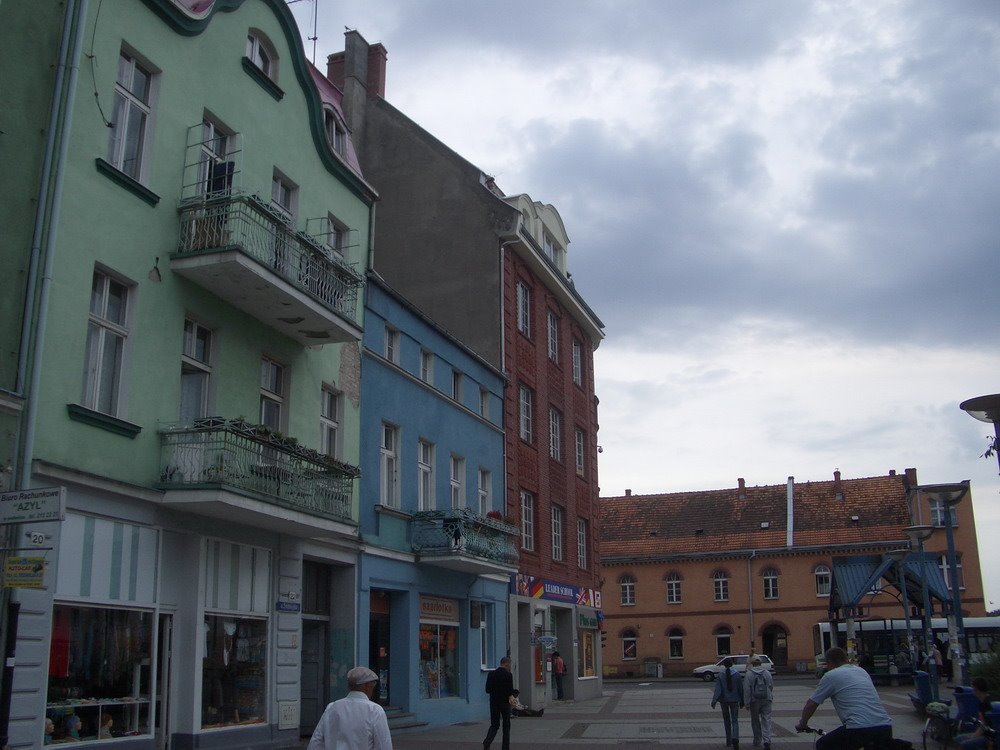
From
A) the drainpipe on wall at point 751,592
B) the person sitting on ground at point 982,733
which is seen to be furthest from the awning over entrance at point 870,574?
the drainpipe on wall at point 751,592

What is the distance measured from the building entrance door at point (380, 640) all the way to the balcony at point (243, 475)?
5.15 metres

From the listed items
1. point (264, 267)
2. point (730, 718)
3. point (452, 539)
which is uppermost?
point (264, 267)

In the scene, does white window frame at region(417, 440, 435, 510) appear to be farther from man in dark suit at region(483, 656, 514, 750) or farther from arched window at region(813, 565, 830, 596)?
arched window at region(813, 565, 830, 596)

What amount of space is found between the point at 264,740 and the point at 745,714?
14381 mm

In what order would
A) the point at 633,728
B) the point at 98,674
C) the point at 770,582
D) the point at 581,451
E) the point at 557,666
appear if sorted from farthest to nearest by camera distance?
the point at 770,582
the point at 581,451
the point at 557,666
the point at 633,728
the point at 98,674

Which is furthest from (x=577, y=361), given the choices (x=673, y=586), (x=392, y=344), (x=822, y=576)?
(x=822, y=576)

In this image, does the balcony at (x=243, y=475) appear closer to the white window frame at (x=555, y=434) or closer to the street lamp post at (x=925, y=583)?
the street lamp post at (x=925, y=583)

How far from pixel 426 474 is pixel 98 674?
12.1 meters

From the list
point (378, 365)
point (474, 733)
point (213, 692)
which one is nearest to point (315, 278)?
point (378, 365)

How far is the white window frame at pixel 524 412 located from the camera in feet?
105

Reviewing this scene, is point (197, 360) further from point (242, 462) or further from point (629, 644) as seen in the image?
point (629, 644)

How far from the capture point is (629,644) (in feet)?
216

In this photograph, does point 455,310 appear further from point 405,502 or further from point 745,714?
point 745,714

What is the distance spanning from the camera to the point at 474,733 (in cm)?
2230
